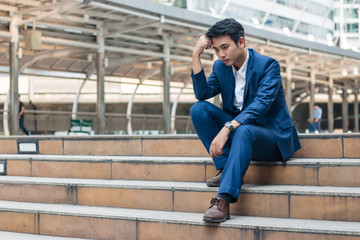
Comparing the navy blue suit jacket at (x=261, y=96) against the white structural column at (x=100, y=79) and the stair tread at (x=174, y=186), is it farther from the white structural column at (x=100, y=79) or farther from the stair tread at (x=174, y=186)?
the white structural column at (x=100, y=79)

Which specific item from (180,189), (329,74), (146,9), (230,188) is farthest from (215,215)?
(329,74)

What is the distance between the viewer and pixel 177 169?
434 centimetres

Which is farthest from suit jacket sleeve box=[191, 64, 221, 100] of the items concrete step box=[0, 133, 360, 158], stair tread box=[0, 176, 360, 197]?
concrete step box=[0, 133, 360, 158]

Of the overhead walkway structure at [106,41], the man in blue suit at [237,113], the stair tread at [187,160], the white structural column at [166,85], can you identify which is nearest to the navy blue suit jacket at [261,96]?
the man in blue suit at [237,113]

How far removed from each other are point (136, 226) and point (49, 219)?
83cm

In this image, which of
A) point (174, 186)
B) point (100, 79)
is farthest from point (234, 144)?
point (100, 79)

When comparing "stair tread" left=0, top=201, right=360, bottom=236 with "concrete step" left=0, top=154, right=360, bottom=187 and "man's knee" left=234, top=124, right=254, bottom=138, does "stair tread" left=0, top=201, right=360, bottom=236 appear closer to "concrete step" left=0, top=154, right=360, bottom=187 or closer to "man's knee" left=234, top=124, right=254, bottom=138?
"concrete step" left=0, top=154, right=360, bottom=187

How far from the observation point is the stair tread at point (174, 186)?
350 cm

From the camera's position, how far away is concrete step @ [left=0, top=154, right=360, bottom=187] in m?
3.77

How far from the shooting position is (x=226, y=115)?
3.86m

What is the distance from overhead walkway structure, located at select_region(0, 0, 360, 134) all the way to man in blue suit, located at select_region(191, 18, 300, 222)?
8753 mm

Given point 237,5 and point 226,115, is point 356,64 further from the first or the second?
point 226,115

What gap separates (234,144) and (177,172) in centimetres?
109

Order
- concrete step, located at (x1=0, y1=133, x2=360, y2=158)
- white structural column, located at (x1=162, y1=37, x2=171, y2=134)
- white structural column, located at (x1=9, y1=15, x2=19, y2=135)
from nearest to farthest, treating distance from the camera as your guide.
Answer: concrete step, located at (x1=0, y1=133, x2=360, y2=158), white structural column, located at (x1=9, y1=15, x2=19, y2=135), white structural column, located at (x1=162, y1=37, x2=171, y2=134)
